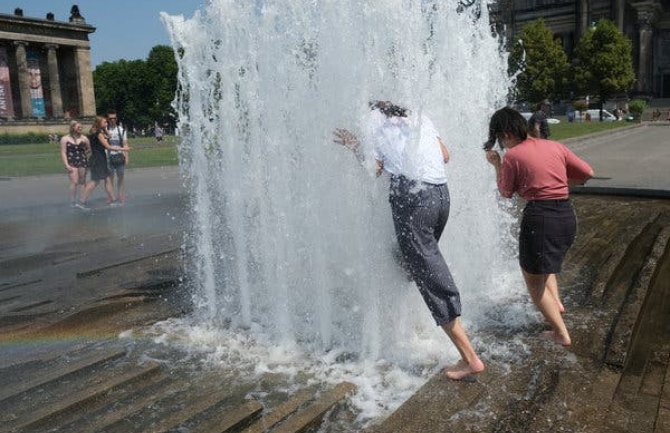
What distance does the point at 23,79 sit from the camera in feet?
205

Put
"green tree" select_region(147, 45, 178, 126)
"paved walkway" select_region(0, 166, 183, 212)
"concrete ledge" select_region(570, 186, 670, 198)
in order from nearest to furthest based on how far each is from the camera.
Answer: "concrete ledge" select_region(570, 186, 670, 198)
"paved walkway" select_region(0, 166, 183, 212)
"green tree" select_region(147, 45, 178, 126)

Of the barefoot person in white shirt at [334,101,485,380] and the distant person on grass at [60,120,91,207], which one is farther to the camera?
the distant person on grass at [60,120,91,207]

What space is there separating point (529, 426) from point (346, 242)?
1.83 meters

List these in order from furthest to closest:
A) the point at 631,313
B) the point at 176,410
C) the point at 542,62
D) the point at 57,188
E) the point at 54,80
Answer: the point at 54,80 < the point at 542,62 < the point at 57,188 < the point at 631,313 < the point at 176,410

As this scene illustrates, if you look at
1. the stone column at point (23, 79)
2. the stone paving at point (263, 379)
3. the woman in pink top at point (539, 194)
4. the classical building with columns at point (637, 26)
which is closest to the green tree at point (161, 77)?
the stone column at point (23, 79)

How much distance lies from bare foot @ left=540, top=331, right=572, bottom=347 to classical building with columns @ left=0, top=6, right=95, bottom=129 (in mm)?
62091

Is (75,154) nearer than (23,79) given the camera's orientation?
Yes

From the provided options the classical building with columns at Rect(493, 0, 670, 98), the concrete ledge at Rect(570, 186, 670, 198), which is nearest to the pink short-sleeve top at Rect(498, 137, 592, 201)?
the concrete ledge at Rect(570, 186, 670, 198)

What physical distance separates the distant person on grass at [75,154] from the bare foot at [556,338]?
1061cm

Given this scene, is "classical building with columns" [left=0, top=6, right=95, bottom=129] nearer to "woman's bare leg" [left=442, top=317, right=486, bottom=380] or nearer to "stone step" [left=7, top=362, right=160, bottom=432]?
"stone step" [left=7, top=362, right=160, bottom=432]

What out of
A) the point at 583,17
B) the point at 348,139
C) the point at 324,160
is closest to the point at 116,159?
the point at 324,160

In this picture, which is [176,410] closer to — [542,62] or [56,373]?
[56,373]

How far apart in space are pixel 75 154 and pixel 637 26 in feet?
247

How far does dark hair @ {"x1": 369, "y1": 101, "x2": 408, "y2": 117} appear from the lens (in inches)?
140
